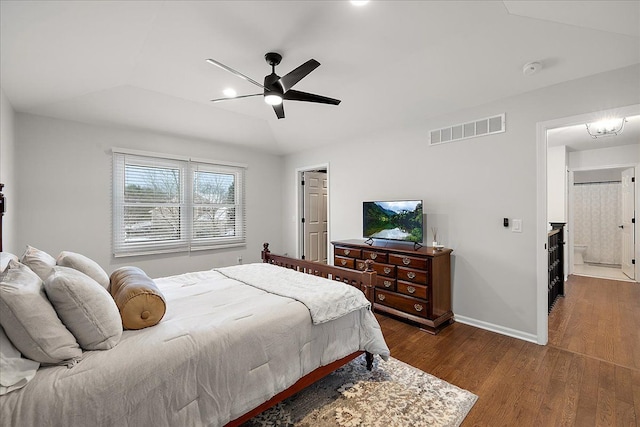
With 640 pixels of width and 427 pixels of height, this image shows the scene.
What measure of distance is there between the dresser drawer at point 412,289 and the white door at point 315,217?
2.65 meters

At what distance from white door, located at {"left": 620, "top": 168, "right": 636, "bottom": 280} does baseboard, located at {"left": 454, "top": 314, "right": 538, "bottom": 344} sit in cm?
407

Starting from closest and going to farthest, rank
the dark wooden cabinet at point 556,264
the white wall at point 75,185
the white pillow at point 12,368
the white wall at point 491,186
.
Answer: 1. the white pillow at point 12,368
2. the white wall at point 491,186
3. the white wall at point 75,185
4. the dark wooden cabinet at point 556,264

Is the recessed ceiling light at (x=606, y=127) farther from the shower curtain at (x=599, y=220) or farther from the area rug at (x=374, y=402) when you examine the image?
the area rug at (x=374, y=402)

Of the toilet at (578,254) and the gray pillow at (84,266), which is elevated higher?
the gray pillow at (84,266)

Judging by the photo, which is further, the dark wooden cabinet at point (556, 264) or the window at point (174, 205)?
the window at point (174, 205)

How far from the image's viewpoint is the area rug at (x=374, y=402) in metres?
1.79

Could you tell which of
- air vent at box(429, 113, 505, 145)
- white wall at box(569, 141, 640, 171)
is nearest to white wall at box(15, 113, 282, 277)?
air vent at box(429, 113, 505, 145)

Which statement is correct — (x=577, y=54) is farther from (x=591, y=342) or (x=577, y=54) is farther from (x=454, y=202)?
(x=591, y=342)

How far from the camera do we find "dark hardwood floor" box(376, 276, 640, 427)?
1.87 m

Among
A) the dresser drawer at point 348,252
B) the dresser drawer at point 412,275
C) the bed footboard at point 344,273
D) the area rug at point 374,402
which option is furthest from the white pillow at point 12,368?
A: the dresser drawer at point 348,252

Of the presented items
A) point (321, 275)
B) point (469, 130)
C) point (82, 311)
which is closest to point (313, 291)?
point (321, 275)

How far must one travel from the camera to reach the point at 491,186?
3170 millimetres

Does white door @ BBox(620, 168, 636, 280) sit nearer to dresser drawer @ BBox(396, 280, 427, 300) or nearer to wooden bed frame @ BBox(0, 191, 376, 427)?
dresser drawer @ BBox(396, 280, 427, 300)

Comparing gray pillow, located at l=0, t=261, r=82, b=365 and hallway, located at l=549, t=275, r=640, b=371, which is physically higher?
gray pillow, located at l=0, t=261, r=82, b=365
